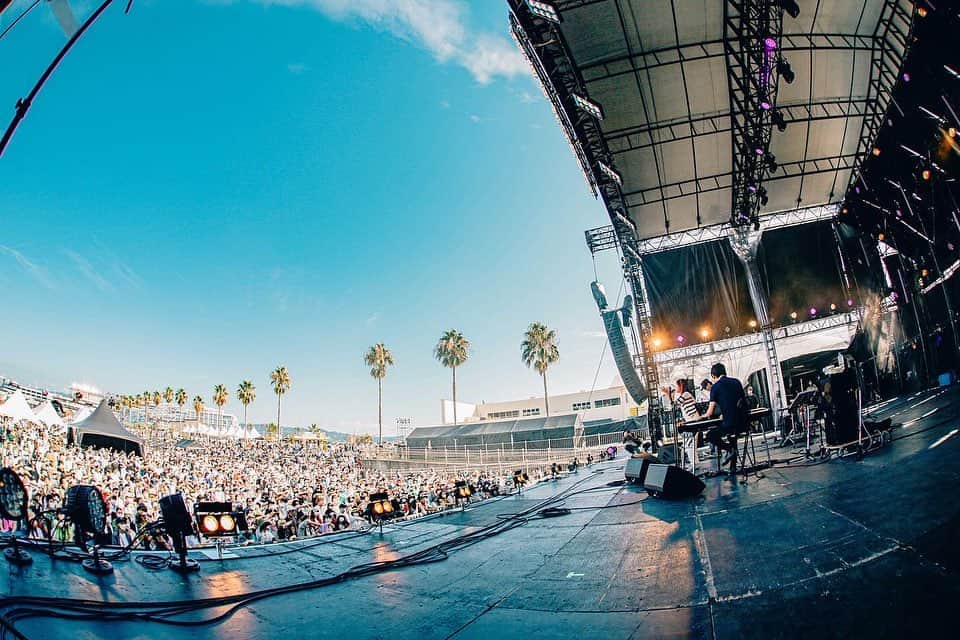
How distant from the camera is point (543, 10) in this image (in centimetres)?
825

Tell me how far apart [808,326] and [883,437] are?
12336mm

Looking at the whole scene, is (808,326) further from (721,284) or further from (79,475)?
(79,475)

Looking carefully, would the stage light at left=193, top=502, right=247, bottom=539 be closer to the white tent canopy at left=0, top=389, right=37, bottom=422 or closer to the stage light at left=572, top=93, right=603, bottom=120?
the stage light at left=572, top=93, right=603, bottom=120

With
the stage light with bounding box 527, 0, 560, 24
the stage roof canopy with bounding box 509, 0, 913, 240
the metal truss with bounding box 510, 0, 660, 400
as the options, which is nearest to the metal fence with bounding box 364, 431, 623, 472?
the metal truss with bounding box 510, 0, 660, 400

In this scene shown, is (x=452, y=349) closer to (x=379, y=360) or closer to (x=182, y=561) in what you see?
(x=379, y=360)

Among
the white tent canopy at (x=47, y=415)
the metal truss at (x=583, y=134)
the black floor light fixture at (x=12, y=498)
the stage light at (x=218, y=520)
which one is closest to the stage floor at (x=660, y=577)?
the stage light at (x=218, y=520)

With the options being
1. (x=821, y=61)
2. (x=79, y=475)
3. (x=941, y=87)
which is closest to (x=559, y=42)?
(x=941, y=87)

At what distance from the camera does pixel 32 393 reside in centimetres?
5506

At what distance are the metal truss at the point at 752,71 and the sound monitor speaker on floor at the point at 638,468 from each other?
9044mm

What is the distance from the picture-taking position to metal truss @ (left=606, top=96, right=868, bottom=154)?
476 inches

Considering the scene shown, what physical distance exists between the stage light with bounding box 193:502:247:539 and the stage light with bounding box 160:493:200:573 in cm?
46

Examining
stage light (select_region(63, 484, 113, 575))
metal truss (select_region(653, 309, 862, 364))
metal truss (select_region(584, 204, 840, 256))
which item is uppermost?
metal truss (select_region(584, 204, 840, 256))

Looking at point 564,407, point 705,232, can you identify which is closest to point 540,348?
point 564,407

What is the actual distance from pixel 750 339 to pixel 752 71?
10170mm
